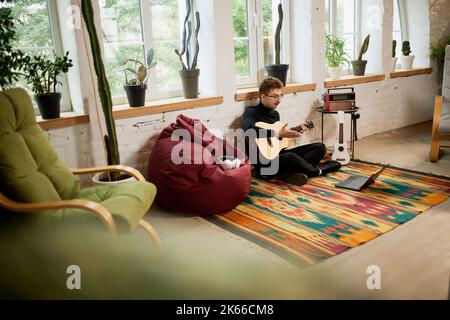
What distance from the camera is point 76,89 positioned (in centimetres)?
318

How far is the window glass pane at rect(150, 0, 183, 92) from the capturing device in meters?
3.66

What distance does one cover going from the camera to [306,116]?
14.6 ft

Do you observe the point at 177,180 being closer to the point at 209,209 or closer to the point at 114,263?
the point at 209,209

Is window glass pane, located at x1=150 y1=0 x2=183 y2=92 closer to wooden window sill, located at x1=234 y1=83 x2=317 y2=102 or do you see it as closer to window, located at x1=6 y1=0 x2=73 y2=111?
wooden window sill, located at x1=234 y1=83 x2=317 y2=102

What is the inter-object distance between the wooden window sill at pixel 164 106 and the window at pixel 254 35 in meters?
0.63

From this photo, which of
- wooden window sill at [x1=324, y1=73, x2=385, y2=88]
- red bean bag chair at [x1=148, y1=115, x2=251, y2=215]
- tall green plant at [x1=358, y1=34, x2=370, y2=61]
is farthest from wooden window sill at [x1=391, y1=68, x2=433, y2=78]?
red bean bag chair at [x1=148, y1=115, x2=251, y2=215]

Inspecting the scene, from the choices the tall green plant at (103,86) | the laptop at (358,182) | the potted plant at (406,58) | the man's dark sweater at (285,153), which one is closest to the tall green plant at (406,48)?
the potted plant at (406,58)

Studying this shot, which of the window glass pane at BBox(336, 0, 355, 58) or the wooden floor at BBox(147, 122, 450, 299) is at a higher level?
the window glass pane at BBox(336, 0, 355, 58)

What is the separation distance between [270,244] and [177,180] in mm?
806

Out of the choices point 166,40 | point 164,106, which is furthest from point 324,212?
point 166,40

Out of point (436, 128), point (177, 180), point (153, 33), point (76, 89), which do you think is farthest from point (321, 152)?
point (76, 89)

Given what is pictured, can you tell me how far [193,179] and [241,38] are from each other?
6.19 feet

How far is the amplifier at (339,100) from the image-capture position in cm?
415

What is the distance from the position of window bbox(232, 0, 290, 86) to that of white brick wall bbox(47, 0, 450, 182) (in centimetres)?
44
